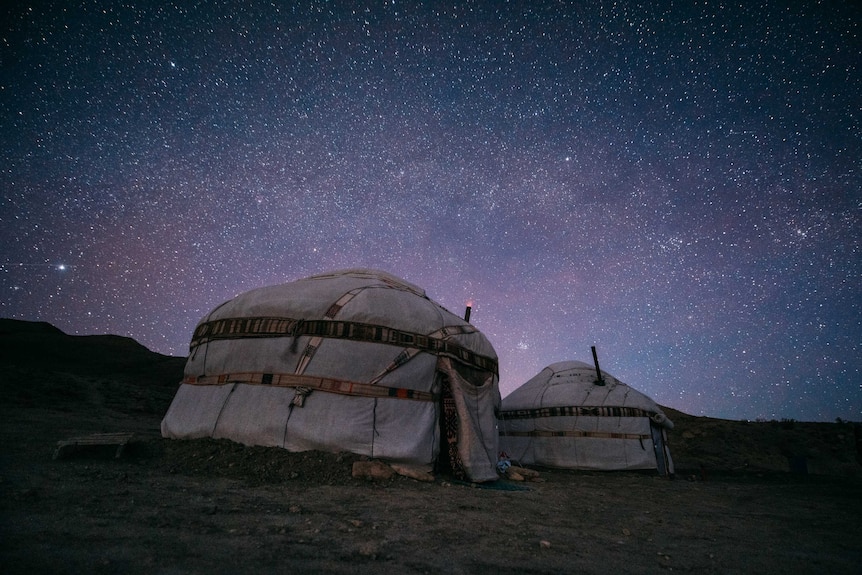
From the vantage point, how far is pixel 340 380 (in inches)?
237

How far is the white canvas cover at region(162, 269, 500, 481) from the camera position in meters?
5.79

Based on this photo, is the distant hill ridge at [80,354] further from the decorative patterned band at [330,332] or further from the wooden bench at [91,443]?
the wooden bench at [91,443]

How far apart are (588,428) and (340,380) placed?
8.45 m

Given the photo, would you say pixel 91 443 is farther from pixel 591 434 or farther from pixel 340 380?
pixel 591 434

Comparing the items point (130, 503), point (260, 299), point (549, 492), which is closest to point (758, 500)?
point (549, 492)

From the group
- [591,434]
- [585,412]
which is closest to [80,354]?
[585,412]

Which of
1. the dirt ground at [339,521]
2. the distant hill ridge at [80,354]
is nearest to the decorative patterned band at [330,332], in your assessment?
the dirt ground at [339,521]

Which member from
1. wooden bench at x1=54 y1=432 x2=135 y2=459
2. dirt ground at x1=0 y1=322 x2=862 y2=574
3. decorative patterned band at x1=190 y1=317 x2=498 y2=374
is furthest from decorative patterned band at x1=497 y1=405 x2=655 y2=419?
wooden bench at x1=54 y1=432 x2=135 y2=459

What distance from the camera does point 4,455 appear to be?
4.66m

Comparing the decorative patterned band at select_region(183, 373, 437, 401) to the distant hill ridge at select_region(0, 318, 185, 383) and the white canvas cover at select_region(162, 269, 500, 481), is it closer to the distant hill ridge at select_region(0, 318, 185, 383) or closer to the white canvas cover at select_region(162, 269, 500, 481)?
the white canvas cover at select_region(162, 269, 500, 481)

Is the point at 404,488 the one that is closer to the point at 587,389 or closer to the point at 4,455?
the point at 4,455

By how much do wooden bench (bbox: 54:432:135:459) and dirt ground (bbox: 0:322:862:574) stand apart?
122 mm

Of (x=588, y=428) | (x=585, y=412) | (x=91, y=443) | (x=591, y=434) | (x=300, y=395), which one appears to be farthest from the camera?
(x=585, y=412)

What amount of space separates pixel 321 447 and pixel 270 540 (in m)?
3.20
